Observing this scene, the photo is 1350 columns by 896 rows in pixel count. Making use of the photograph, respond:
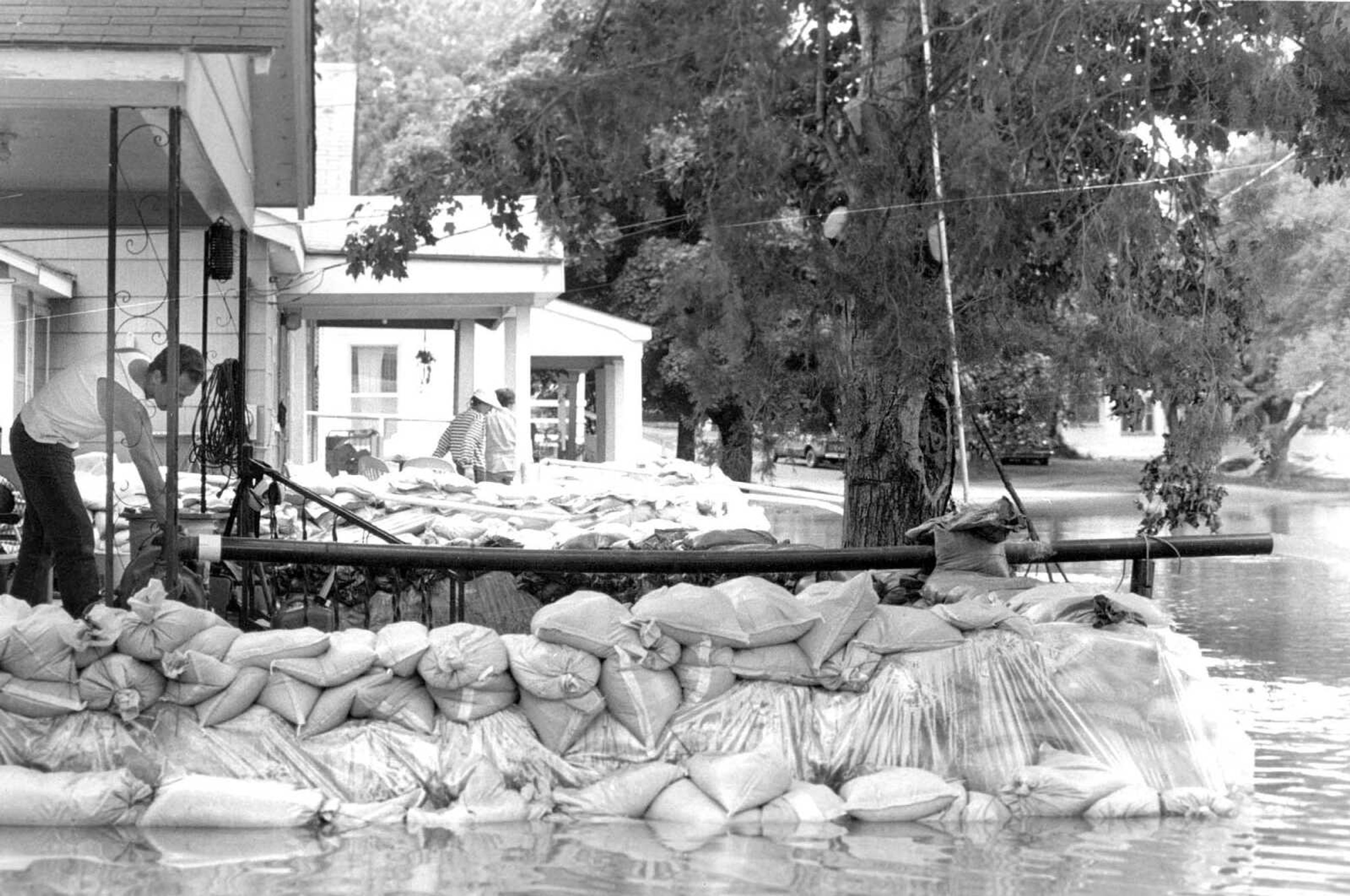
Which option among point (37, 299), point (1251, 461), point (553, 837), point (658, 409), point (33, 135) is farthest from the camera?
point (1251, 461)

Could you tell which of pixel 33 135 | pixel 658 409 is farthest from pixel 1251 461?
pixel 33 135

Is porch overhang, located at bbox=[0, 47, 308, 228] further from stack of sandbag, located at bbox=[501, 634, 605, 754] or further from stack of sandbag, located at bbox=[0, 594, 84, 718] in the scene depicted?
stack of sandbag, located at bbox=[501, 634, 605, 754]

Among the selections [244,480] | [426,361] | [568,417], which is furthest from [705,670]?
[568,417]

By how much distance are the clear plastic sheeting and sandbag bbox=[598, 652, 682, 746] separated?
0.04 metres

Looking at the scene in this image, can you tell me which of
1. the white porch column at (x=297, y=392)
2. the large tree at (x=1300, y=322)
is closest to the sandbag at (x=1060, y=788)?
the large tree at (x=1300, y=322)

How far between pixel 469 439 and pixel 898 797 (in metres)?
10.8

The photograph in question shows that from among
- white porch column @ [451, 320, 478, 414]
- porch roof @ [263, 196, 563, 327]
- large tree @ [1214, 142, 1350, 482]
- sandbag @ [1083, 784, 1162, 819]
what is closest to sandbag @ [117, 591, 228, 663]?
sandbag @ [1083, 784, 1162, 819]

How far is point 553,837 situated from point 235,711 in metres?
1.23

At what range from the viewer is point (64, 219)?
11.5 metres

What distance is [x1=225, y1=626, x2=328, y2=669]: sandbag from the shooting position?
5.87 m

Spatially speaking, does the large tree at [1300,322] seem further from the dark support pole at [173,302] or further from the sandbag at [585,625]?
the dark support pole at [173,302]

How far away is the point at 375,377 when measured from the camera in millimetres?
27984

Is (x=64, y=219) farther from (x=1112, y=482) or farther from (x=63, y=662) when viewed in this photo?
(x=1112, y=482)

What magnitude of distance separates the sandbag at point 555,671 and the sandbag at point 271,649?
696 mm
